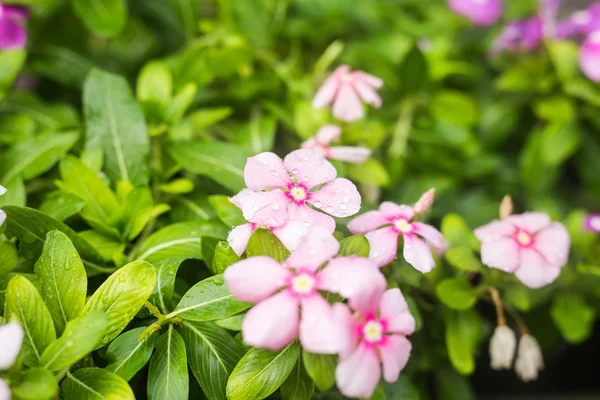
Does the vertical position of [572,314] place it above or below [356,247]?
below

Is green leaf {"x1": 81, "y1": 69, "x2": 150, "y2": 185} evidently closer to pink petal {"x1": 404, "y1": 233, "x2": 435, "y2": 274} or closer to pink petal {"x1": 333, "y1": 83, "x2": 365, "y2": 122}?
pink petal {"x1": 333, "y1": 83, "x2": 365, "y2": 122}

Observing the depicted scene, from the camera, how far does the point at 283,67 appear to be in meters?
1.11

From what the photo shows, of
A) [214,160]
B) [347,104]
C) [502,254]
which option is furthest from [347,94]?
[502,254]

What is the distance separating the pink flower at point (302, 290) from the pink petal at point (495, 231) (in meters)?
0.27

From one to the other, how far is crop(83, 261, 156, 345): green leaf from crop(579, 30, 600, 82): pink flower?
3.23ft

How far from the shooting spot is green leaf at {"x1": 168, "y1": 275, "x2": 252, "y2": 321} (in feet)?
1.90

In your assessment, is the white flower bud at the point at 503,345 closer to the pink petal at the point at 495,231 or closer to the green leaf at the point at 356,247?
the pink petal at the point at 495,231

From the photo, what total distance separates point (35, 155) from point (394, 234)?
0.57 m

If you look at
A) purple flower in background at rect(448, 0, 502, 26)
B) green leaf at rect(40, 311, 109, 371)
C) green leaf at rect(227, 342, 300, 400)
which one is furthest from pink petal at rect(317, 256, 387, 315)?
purple flower in background at rect(448, 0, 502, 26)

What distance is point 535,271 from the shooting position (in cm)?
68

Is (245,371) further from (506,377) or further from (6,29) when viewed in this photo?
(506,377)

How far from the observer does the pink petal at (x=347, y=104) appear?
85 cm

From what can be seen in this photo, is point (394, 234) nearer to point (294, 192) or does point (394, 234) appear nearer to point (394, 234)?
point (394, 234)

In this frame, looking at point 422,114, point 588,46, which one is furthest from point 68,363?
point 588,46
